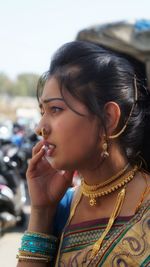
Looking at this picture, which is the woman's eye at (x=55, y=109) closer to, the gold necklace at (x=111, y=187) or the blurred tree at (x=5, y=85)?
the gold necklace at (x=111, y=187)

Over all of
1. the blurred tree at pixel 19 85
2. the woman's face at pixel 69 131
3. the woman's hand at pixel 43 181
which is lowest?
the blurred tree at pixel 19 85

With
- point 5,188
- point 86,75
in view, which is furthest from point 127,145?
point 5,188

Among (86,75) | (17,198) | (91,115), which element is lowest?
(17,198)

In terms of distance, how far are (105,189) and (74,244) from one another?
184 millimetres

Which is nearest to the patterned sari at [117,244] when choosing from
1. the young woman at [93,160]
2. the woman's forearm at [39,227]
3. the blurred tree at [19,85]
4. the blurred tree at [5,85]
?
the young woman at [93,160]

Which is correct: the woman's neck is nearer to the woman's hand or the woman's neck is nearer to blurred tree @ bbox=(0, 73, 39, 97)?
the woman's hand

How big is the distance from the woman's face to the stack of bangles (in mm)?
239

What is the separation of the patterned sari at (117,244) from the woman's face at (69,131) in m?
0.19

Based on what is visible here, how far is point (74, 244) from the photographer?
4.98ft

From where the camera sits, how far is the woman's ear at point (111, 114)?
1.50 meters

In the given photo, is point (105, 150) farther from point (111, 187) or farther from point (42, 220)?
point (42, 220)

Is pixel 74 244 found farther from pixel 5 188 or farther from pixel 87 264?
pixel 5 188

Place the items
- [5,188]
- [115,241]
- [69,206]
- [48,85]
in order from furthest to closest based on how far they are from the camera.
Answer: [5,188] → [69,206] → [48,85] → [115,241]

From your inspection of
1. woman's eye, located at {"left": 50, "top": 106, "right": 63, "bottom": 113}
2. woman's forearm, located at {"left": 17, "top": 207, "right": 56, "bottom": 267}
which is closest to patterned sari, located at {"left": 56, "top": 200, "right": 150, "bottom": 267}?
woman's forearm, located at {"left": 17, "top": 207, "right": 56, "bottom": 267}
